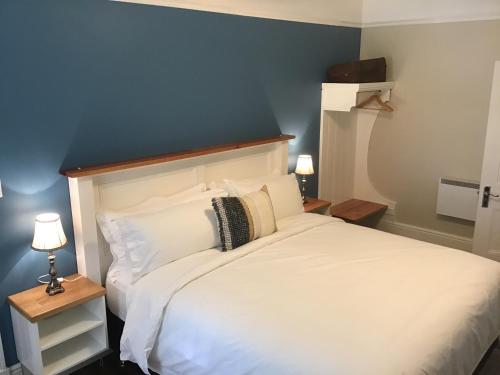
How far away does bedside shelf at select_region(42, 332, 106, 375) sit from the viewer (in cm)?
235

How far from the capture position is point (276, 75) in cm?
370

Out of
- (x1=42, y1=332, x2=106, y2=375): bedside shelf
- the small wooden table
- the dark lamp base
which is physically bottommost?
(x1=42, y1=332, x2=106, y2=375): bedside shelf

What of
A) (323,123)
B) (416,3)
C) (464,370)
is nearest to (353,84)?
(323,123)

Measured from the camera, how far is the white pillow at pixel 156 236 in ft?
8.19

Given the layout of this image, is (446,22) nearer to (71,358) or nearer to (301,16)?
(301,16)

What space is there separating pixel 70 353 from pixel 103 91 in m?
1.50

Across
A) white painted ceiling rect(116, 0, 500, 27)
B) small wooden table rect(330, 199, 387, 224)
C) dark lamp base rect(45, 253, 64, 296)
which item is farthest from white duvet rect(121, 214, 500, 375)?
white painted ceiling rect(116, 0, 500, 27)

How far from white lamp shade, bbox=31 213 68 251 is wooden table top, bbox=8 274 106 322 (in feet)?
0.90

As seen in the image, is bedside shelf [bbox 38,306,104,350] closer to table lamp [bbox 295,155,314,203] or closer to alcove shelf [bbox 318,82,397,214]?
table lamp [bbox 295,155,314,203]

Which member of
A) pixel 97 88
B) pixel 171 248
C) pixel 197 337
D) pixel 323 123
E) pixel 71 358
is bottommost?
pixel 71 358

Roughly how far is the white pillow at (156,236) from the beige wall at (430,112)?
250 centimetres

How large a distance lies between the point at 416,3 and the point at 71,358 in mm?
3978

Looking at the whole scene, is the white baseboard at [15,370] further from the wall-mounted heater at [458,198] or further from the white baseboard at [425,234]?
the wall-mounted heater at [458,198]

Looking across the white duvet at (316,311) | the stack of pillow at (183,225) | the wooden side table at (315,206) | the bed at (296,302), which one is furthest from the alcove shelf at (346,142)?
the white duvet at (316,311)
